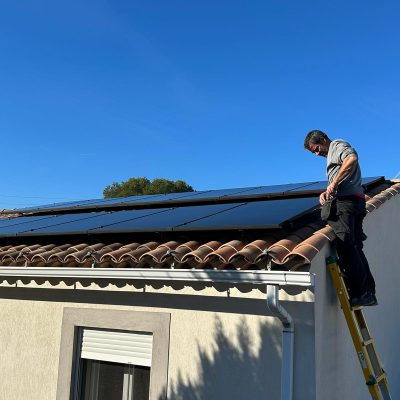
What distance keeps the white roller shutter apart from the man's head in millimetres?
3054

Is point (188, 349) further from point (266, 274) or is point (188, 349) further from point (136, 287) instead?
point (266, 274)

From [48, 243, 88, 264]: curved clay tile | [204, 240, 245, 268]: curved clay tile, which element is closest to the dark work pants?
[204, 240, 245, 268]: curved clay tile

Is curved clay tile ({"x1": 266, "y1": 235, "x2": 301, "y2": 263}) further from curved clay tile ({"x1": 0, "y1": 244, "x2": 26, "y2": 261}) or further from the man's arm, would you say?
curved clay tile ({"x1": 0, "y1": 244, "x2": 26, "y2": 261})

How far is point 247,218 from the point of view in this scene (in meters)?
5.33

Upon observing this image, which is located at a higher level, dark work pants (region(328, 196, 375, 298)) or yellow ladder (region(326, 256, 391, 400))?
dark work pants (region(328, 196, 375, 298))

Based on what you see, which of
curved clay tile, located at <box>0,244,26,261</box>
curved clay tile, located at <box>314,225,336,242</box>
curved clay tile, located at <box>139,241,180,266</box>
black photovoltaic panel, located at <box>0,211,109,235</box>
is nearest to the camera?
curved clay tile, located at <box>314,225,336,242</box>

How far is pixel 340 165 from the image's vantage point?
192 inches

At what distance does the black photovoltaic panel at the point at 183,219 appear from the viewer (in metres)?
5.16

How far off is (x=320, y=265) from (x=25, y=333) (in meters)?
4.50

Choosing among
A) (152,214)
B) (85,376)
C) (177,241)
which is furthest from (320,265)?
(85,376)

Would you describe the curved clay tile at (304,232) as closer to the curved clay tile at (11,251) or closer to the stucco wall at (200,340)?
the stucco wall at (200,340)

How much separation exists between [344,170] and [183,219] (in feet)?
7.58

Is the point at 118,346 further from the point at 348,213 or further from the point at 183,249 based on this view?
the point at 348,213

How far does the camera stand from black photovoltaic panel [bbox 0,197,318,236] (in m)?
5.16
